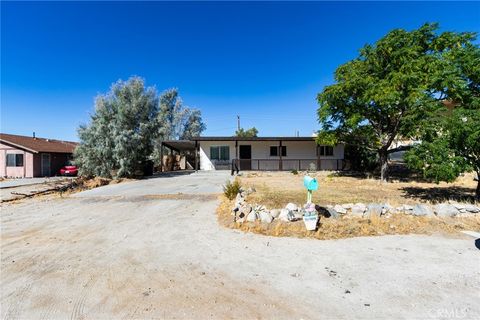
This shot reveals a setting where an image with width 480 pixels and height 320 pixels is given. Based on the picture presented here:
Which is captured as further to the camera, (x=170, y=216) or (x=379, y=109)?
(x=379, y=109)

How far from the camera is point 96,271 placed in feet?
13.4

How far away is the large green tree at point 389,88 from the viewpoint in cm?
1030

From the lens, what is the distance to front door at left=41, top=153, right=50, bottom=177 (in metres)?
23.1

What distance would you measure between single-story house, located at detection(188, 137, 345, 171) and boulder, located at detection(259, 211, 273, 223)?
1328 cm

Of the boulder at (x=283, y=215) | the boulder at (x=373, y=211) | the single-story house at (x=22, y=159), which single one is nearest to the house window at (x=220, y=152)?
the boulder at (x=283, y=215)

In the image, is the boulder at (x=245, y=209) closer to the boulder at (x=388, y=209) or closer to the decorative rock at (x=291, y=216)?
the decorative rock at (x=291, y=216)

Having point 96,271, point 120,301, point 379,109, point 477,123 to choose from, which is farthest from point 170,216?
point 379,109

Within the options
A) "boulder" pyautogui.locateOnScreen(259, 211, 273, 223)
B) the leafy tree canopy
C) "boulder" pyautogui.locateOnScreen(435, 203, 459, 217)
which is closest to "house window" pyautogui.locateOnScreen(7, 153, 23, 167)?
the leafy tree canopy

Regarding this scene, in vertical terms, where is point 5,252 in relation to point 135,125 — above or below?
Result: below

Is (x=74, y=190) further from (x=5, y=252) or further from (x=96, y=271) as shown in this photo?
(x=96, y=271)

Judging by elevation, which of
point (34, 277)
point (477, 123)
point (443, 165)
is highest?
point (477, 123)

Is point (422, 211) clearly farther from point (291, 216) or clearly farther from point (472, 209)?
point (291, 216)

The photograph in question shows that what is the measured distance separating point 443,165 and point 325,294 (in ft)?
19.3

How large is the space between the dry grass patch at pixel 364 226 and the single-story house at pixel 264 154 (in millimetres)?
13395
